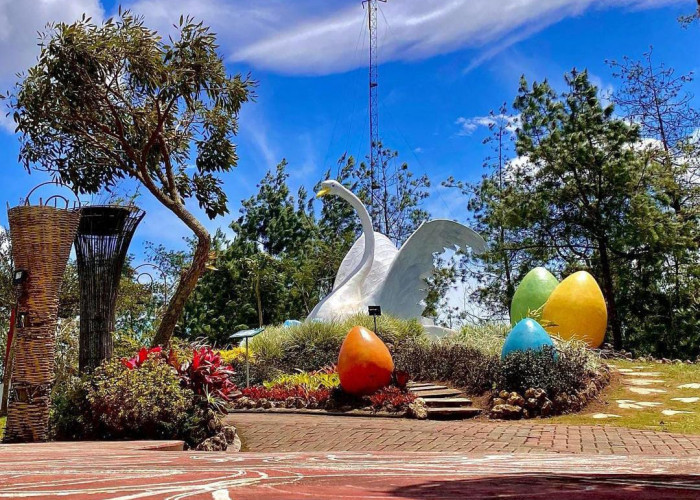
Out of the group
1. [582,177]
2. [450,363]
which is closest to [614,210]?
[582,177]

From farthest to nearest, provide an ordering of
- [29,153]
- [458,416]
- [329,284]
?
[329,284], [29,153], [458,416]

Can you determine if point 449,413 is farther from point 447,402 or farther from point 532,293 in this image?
point 532,293

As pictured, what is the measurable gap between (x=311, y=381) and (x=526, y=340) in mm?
4433

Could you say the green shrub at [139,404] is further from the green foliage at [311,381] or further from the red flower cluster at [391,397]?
the green foliage at [311,381]

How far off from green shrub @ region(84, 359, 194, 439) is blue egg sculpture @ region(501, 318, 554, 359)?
6.01 metres

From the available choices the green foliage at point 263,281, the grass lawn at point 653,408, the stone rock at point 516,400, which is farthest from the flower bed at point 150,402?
the green foliage at point 263,281

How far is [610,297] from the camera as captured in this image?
66.3 feet

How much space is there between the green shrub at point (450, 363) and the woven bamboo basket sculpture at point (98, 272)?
21.3 ft

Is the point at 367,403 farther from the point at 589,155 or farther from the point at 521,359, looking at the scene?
the point at 589,155

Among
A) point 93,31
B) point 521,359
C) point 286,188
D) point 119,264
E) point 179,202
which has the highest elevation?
point 286,188

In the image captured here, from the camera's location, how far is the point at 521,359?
434 inches

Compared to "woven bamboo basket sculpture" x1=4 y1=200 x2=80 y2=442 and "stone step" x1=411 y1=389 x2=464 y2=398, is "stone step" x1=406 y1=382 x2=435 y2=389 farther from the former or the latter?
"woven bamboo basket sculpture" x1=4 y1=200 x2=80 y2=442

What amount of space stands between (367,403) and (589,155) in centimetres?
1246

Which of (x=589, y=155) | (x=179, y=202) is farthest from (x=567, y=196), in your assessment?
(x=179, y=202)
